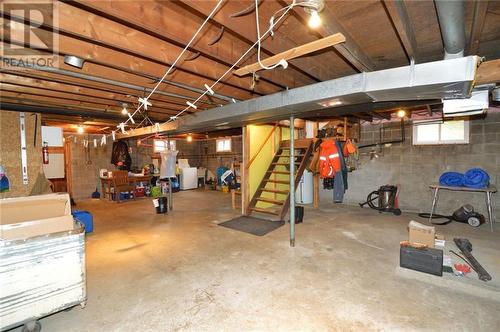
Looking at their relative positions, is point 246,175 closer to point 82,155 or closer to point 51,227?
point 51,227

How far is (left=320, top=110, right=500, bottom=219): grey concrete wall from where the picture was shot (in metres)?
4.56

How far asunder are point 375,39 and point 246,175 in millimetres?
3750

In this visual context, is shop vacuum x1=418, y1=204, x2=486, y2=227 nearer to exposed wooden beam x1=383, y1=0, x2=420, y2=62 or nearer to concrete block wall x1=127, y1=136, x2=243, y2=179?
exposed wooden beam x1=383, y1=0, x2=420, y2=62

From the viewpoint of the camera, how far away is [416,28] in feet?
5.90

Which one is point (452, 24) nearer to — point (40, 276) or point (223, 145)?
point (40, 276)

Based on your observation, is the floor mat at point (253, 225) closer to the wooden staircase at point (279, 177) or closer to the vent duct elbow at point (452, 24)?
the wooden staircase at point (279, 177)

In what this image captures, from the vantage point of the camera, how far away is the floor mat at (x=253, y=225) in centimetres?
416

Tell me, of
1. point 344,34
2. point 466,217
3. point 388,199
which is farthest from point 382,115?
point 344,34

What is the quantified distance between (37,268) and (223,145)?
8.38 meters

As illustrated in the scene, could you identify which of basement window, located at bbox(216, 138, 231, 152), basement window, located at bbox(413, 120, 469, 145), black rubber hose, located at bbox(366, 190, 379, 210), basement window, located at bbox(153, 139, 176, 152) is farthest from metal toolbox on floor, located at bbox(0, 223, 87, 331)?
basement window, located at bbox(216, 138, 231, 152)

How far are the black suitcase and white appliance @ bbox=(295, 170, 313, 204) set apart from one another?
368 centimetres

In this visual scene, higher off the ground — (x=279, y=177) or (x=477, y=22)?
(x=477, y=22)

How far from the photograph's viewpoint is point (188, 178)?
31.1 feet

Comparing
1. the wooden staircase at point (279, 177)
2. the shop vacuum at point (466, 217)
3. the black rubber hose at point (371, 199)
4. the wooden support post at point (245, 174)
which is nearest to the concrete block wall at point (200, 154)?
the wooden staircase at point (279, 177)
